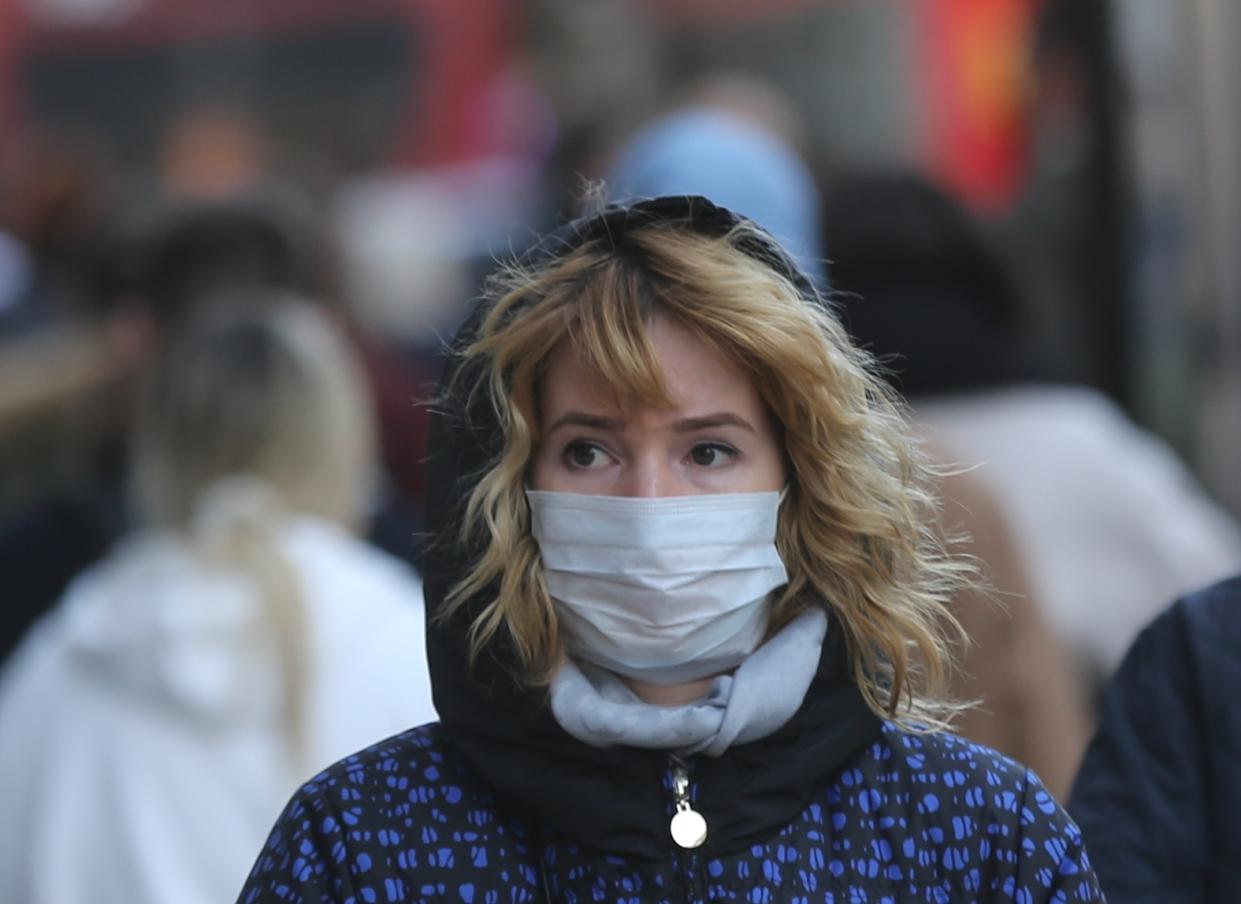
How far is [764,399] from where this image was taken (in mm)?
2242

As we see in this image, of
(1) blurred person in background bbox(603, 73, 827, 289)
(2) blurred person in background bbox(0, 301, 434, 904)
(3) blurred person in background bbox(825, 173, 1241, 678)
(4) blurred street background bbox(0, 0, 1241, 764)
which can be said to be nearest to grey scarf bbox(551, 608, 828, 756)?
(4) blurred street background bbox(0, 0, 1241, 764)

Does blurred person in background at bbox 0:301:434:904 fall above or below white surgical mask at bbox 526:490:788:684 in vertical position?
below

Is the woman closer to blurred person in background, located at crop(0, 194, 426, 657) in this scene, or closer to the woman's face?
the woman's face

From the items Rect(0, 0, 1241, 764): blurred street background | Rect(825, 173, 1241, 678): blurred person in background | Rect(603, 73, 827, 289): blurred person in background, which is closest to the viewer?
Rect(825, 173, 1241, 678): blurred person in background

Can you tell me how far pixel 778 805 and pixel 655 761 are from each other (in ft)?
0.43

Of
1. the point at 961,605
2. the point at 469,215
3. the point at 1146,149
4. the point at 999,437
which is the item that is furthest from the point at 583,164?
the point at 469,215

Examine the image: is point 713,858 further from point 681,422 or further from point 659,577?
point 681,422

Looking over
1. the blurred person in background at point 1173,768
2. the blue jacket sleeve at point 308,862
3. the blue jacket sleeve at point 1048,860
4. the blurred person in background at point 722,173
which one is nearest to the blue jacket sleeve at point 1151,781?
the blurred person in background at point 1173,768

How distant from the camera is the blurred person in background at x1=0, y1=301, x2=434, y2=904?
3406 millimetres

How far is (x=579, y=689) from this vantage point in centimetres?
215

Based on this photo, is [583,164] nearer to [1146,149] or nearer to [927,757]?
[1146,149]

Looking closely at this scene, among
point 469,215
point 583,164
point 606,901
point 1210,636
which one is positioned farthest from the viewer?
point 469,215

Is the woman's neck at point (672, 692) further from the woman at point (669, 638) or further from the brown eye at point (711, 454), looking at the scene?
the brown eye at point (711, 454)

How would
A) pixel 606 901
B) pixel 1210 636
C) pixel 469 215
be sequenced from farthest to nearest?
pixel 469 215 < pixel 1210 636 < pixel 606 901
